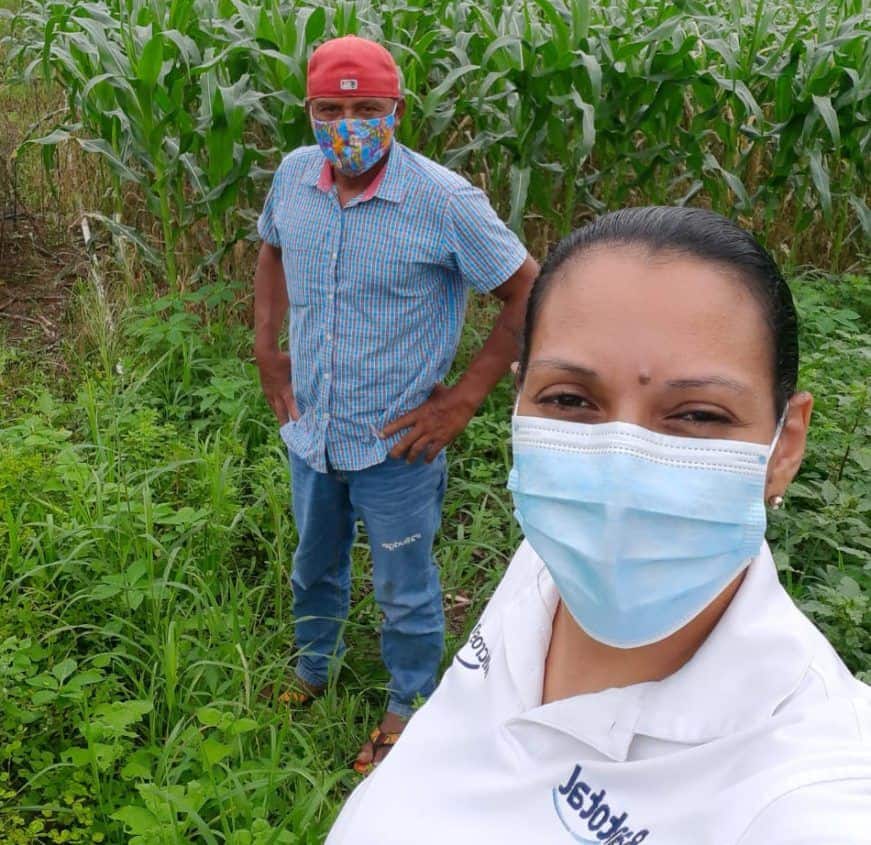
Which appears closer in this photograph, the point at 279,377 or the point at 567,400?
the point at 567,400

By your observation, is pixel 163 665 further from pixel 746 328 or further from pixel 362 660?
pixel 746 328

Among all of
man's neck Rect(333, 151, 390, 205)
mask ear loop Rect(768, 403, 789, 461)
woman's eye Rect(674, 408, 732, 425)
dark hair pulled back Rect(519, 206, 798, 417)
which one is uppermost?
dark hair pulled back Rect(519, 206, 798, 417)

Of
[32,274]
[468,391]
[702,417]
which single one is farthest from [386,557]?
[32,274]

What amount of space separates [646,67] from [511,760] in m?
4.08

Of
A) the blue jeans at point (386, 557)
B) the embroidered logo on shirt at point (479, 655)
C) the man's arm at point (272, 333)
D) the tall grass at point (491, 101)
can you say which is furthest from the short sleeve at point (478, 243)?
the tall grass at point (491, 101)

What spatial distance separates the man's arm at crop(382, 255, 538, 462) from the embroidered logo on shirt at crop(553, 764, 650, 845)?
59.5 inches

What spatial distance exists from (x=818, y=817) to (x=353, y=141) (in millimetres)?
A: 1942

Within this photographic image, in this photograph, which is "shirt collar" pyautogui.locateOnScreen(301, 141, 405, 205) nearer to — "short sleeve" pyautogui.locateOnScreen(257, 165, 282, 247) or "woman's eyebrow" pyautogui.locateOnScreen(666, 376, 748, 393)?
"short sleeve" pyautogui.locateOnScreen(257, 165, 282, 247)

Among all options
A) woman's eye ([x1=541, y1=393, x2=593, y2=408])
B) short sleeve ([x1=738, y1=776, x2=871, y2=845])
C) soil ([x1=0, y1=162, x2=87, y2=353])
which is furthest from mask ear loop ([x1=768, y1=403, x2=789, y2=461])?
soil ([x1=0, y1=162, x2=87, y2=353])

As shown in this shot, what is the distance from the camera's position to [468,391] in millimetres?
2574

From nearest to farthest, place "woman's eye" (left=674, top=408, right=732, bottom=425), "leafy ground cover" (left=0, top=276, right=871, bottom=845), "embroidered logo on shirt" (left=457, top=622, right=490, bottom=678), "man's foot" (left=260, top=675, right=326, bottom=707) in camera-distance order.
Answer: "woman's eye" (left=674, top=408, right=732, bottom=425)
"embroidered logo on shirt" (left=457, top=622, right=490, bottom=678)
"leafy ground cover" (left=0, top=276, right=871, bottom=845)
"man's foot" (left=260, top=675, right=326, bottom=707)

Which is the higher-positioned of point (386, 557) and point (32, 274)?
point (386, 557)

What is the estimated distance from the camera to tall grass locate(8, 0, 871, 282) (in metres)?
4.16

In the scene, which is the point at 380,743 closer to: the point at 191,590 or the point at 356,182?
the point at 191,590
